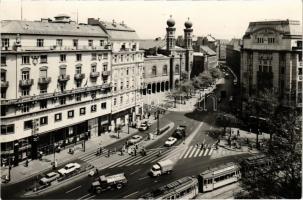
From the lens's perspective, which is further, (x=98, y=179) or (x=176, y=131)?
(x=176, y=131)

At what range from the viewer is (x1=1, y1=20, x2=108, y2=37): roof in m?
45.8

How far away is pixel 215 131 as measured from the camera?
6406 centimetres

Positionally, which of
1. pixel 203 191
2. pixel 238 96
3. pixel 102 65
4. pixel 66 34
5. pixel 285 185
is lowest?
pixel 203 191

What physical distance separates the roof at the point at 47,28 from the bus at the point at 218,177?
2907cm

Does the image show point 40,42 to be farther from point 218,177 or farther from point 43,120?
point 218,177

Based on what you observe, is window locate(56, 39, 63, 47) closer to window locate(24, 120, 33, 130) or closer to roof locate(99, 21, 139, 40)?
window locate(24, 120, 33, 130)

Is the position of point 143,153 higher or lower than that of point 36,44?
lower

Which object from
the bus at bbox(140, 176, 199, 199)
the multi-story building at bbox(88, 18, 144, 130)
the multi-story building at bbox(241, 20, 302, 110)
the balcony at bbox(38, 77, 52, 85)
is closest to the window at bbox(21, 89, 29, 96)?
the balcony at bbox(38, 77, 52, 85)

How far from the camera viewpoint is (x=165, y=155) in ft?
169

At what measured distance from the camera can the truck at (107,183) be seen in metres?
39.3

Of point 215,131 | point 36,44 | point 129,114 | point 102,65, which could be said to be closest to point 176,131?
point 215,131

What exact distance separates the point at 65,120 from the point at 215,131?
27.3 m

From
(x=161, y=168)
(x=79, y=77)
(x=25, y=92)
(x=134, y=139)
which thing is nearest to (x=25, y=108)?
(x=25, y=92)

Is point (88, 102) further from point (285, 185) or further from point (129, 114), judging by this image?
point (285, 185)
